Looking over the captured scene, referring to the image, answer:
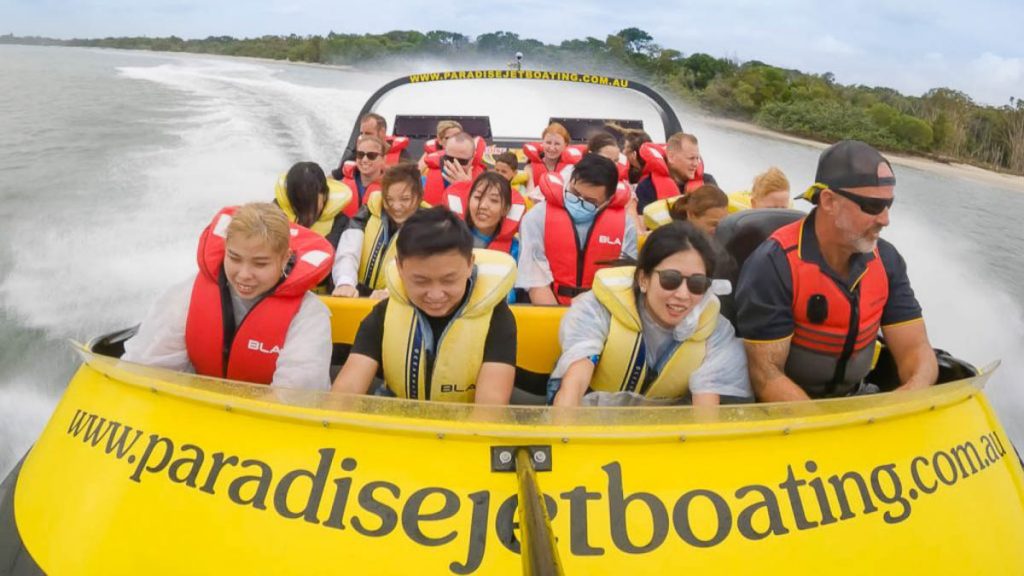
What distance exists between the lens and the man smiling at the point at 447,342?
6.01ft

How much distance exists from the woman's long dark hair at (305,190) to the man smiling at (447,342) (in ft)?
4.62

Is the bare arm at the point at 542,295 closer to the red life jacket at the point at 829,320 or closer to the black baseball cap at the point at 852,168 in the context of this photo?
the red life jacket at the point at 829,320

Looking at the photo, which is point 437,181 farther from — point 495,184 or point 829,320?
point 829,320

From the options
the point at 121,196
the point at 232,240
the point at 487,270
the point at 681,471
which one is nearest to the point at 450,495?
the point at 681,471

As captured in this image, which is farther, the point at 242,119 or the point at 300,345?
the point at 242,119

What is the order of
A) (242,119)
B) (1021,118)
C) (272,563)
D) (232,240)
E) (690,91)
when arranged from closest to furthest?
(272,563), (232,240), (242,119), (1021,118), (690,91)

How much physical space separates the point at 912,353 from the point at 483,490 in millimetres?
1344

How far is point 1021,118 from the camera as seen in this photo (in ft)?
44.0

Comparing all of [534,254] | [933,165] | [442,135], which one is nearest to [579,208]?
[534,254]

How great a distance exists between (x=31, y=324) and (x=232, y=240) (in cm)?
359

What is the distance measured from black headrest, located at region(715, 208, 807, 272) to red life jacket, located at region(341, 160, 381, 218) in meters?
1.97

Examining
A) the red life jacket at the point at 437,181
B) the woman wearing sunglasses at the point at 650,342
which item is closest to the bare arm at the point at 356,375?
the woman wearing sunglasses at the point at 650,342

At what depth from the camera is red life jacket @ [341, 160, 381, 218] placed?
3943mm

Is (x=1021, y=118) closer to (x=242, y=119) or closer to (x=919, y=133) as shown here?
(x=919, y=133)
